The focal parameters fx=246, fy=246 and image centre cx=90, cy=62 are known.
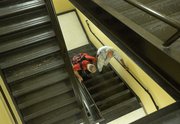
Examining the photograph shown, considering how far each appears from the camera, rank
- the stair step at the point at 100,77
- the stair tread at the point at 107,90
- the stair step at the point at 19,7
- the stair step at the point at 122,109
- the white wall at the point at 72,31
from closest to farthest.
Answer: the stair step at the point at 19,7
the stair step at the point at 122,109
the stair tread at the point at 107,90
the stair step at the point at 100,77
the white wall at the point at 72,31

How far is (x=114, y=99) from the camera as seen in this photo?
591 cm

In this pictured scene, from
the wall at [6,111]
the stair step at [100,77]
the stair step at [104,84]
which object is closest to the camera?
the wall at [6,111]

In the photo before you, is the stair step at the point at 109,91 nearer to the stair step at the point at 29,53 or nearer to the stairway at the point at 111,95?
the stairway at the point at 111,95

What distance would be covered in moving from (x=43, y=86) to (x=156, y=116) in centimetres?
285

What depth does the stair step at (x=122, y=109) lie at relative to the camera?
18.4 ft

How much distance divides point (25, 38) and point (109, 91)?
271cm

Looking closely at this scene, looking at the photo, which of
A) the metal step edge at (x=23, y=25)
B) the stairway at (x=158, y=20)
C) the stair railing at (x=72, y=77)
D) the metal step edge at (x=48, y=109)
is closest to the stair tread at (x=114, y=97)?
the stair railing at (x=72, y=77)

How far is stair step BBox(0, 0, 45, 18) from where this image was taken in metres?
4.11

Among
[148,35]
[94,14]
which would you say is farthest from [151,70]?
[94,14]

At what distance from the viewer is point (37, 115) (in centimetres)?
444

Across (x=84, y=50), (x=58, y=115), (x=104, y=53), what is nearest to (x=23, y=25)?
(x=58, y=115)

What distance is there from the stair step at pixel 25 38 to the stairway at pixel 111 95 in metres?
2.29

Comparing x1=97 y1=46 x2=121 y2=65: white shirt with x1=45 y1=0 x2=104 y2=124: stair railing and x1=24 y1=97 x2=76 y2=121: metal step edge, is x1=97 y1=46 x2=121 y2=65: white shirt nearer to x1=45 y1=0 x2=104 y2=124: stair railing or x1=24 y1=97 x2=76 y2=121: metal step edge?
x1=45 y1=0 x2=104 y2=124: stair railing

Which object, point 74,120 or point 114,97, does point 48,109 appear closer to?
point 74,120
